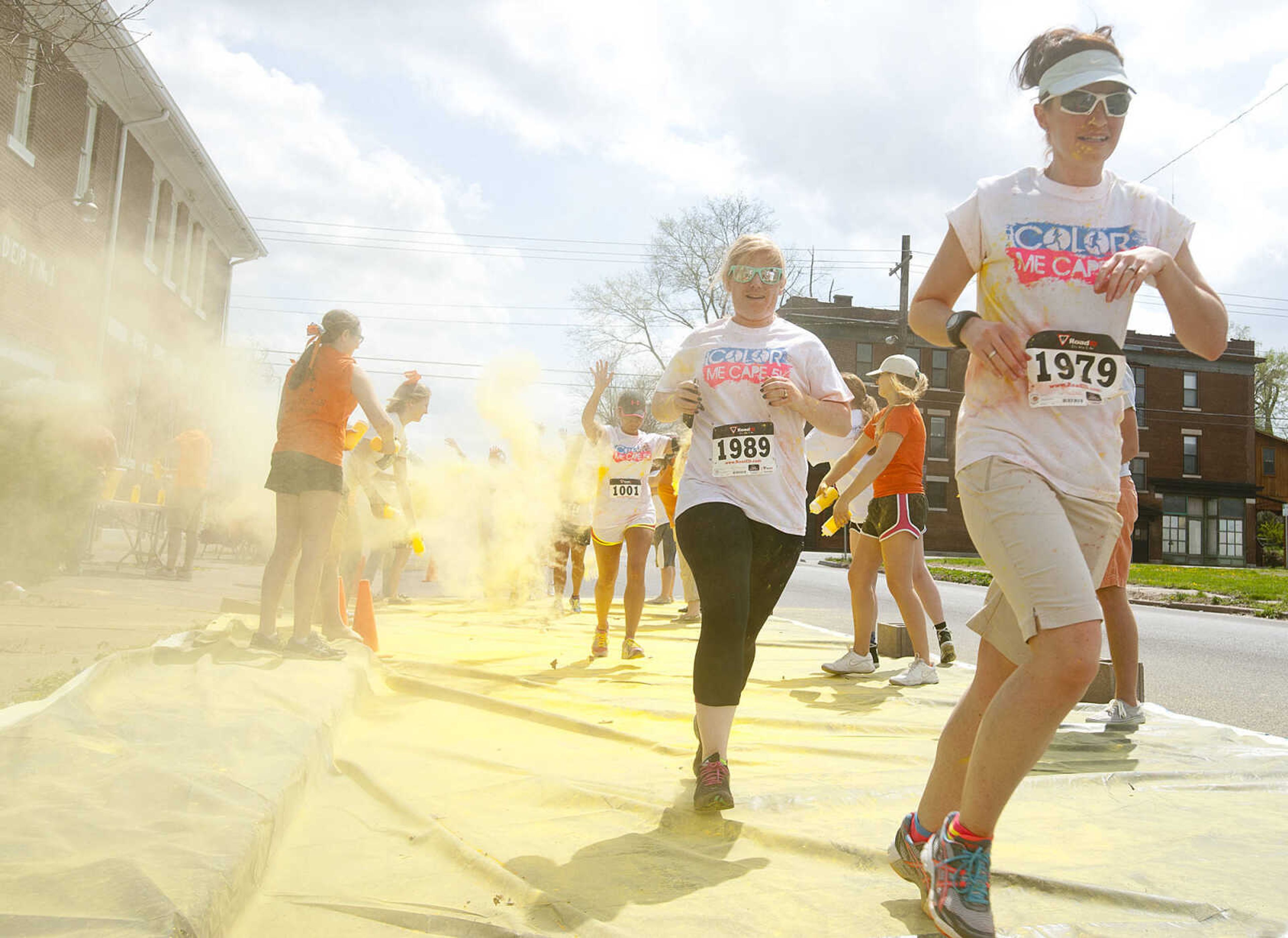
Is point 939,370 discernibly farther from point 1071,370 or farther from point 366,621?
point 1071,370

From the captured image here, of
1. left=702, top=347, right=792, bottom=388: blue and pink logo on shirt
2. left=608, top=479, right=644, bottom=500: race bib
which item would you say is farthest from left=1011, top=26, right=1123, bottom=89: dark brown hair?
left=608, top=479, right=644, bottom=500: race bib

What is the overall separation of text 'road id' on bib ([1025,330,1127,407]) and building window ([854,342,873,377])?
166ft

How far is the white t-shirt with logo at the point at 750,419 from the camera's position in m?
3.81

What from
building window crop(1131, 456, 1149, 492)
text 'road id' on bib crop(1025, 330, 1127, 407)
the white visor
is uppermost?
building window crop(1131, 456, 1149, 492)

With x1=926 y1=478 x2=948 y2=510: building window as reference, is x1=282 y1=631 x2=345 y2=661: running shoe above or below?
below

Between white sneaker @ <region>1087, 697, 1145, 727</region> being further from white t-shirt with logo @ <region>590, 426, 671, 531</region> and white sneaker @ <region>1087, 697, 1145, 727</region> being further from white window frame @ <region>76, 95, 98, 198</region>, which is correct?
white window frame @ <region>76, 95, 98, 198</region>

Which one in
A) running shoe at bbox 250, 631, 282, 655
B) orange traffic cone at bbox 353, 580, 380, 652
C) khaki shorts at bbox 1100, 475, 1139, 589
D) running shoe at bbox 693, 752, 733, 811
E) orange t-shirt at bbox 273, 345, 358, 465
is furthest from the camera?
orange traffic cone at bbox 353, 580, 380, 652

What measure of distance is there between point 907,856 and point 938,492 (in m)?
52.6

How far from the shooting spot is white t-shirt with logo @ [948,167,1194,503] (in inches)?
102

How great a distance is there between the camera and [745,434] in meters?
3.82

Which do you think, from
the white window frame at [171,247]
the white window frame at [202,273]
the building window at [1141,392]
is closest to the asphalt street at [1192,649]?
the white window frame at [171,247]

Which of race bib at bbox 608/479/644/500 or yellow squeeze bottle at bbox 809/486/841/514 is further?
race bib at bbox 608/479/644/500

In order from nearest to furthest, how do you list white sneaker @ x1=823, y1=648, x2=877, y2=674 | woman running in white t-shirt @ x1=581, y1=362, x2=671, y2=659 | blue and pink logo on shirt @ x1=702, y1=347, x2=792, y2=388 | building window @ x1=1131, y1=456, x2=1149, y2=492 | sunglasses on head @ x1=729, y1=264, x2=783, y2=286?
blue and pink logo on shirt @ x1=702, y1=347, x2=792, y2=388 → sunglasses on head @ x1=729, y1=264, x2=783, y2=286 → white sneaker @ x1=823, y1=648, x2=877, y2=674 → woman running in white t-shirt @ x1=581, y1=362, x2=671, y2=659 → building window @ x1=1131, y1=456, x2=1149, y2=492

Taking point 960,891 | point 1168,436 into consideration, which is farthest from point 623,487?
point 1168,436
